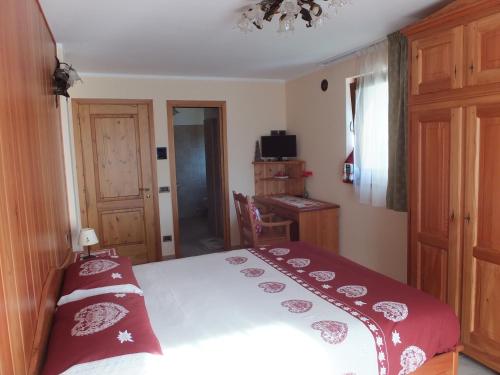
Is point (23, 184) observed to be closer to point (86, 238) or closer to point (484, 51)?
point (86, 238)

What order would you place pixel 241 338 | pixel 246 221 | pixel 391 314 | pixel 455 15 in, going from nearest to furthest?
pixel 241 338 < pixel 391 314 < pixel 455 15 < pixel 246 221

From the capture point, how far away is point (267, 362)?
167cm

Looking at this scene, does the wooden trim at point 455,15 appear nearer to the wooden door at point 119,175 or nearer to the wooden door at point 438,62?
the wooden door at point 438,62

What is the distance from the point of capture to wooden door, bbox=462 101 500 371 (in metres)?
2.23

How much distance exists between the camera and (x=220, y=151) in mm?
5391

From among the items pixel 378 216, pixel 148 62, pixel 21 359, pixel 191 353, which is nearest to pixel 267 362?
pixel 191 353

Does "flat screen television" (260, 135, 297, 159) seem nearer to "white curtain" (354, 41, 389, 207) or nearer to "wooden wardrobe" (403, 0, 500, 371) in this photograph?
"white curtain" (354, 41, 389, 207)

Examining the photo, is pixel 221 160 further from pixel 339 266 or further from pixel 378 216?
→ pixel 339 266

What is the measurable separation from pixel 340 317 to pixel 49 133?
206cm

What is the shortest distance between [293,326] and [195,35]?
2.38 meters

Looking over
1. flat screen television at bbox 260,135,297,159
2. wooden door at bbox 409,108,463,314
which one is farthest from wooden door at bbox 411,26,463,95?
flat screen television at bbox 260,135,297,159

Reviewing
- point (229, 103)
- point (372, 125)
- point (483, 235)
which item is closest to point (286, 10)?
point (372, 125)

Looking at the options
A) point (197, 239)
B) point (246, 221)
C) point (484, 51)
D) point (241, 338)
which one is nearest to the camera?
point (241, 338)

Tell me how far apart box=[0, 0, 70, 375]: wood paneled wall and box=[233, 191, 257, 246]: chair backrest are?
2017mm
